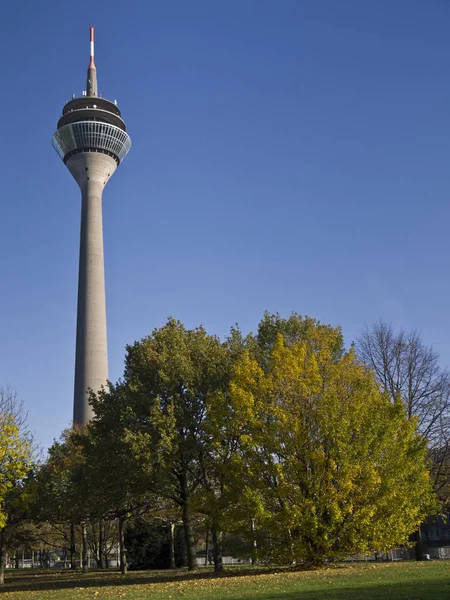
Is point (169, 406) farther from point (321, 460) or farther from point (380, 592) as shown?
point (380, 592)

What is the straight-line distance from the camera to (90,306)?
88438 millimetres

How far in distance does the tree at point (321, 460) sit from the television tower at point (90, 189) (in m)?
59.8

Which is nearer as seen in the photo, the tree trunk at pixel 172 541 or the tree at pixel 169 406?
the tree at pixel 169 406

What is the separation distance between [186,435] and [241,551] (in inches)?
275

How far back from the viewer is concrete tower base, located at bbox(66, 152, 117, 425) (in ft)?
279

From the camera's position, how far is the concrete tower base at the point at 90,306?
85.2m

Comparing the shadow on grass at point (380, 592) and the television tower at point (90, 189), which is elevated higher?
the television tower at point (90, 189)

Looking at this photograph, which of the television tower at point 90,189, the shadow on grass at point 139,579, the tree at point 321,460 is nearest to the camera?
the tree at point 321,460

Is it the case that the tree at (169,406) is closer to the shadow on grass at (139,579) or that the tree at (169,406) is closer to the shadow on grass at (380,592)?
the shadow on grass at (139,579)

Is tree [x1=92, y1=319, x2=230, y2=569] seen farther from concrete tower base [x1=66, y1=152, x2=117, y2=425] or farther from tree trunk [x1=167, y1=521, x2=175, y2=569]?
concrete tower base [x1=66, y1=152, x2=117, y2=425]

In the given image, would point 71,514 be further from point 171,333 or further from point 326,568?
point 326,568

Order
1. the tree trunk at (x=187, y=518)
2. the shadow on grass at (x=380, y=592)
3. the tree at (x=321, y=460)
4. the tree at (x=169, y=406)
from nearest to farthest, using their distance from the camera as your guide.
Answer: the shadow on grass at (x=380, y=592)
the tree at (x=321, y=460)
the tree at (x=169, y=406)
the tree trunk at (x=187, y=518)

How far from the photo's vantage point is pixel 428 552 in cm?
4009

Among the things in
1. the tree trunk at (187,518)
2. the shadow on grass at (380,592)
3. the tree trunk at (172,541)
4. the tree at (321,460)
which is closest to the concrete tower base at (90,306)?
the tree trunk at (172,541)
